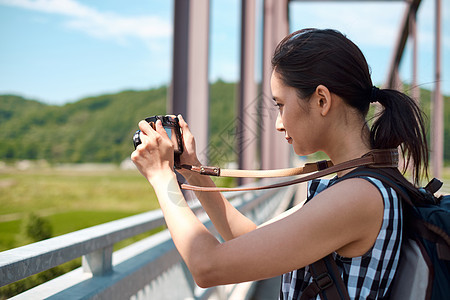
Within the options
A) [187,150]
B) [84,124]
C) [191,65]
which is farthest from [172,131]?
[84,124]

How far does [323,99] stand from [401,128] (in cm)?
20

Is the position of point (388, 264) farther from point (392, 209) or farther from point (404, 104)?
point (404, 104)

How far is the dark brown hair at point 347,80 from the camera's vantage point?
3.67 feet

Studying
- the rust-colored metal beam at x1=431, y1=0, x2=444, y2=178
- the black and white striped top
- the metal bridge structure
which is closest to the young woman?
the black and white striped top

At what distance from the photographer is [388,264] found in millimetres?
1018

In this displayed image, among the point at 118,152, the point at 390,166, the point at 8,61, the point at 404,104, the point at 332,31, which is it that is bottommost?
the point at 118,152

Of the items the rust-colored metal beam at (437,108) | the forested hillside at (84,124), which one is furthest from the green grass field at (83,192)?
the rust-colored metal beam at (437,108)

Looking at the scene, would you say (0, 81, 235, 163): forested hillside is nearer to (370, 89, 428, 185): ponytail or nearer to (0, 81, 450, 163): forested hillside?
(0, 81, 450, 163): forested hillside

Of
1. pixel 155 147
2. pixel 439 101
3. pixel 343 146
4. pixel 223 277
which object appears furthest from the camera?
pixel 439 101

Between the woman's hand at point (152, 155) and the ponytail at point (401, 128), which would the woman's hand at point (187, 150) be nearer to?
the woman's hand at point (152, 155)

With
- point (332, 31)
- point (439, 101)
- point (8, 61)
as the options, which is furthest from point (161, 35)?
point (332, 31)

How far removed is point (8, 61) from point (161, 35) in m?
29.2

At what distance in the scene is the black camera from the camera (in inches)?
44.1

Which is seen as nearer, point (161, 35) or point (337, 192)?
point (337, 192)
